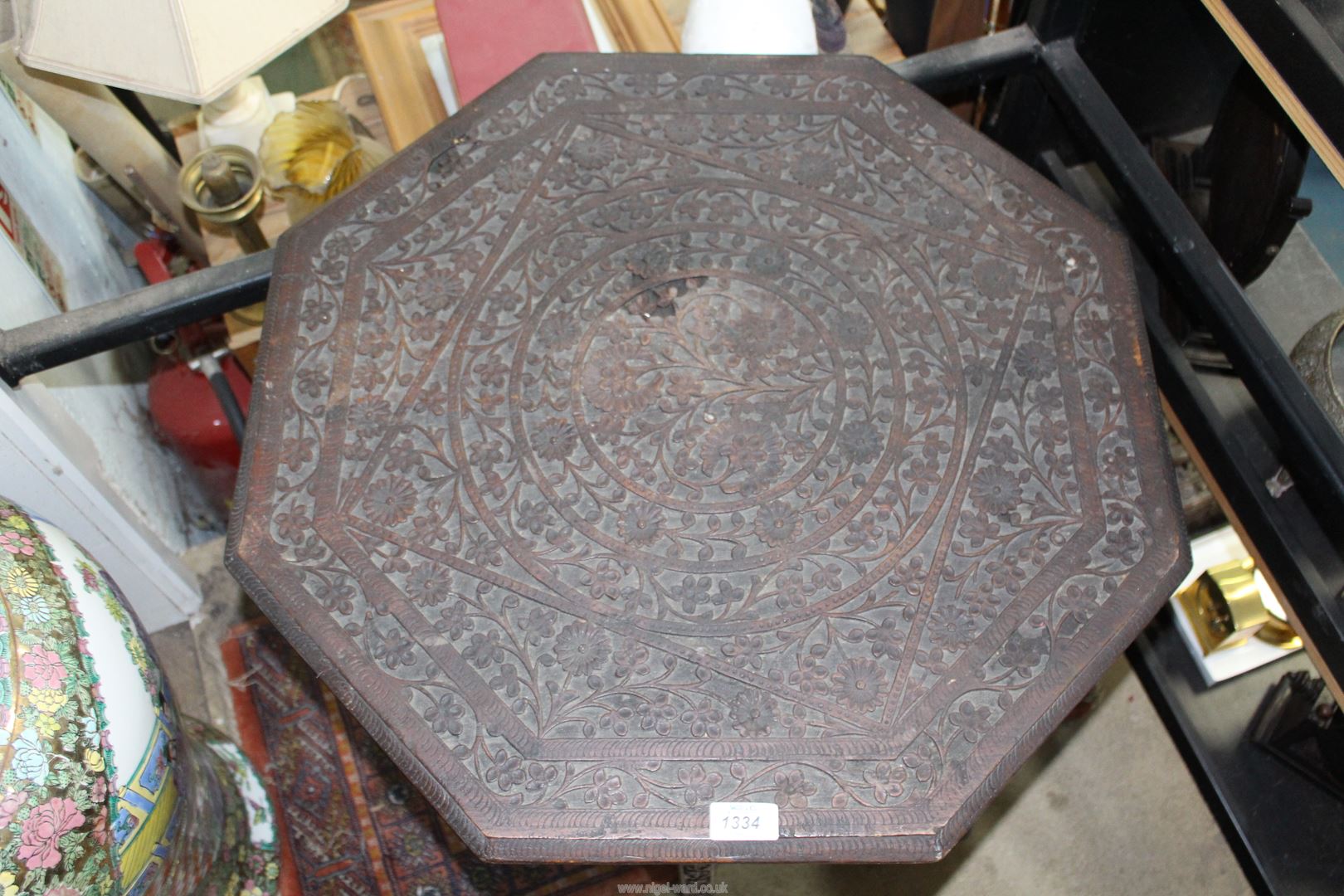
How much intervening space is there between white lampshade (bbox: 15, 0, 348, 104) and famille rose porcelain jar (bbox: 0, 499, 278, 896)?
1.79 feet

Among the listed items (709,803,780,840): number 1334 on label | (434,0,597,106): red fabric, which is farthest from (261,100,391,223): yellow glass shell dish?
(709,803,780,840): number 1334 on label

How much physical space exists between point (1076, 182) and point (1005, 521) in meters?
0.89

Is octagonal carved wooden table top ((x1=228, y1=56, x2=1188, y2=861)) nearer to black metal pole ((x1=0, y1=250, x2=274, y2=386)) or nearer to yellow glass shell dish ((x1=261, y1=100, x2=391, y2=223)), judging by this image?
black metal pole ((x1=0, y1=250, x2=274, y2=386))

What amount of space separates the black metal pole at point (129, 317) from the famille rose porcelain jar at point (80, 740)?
31cm

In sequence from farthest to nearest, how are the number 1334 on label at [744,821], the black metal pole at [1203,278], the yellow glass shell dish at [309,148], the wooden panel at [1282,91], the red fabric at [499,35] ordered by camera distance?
1. the yellow glass shell dish at [309,148]
2. the red fabric at [499,35]
3. the black metal pole at [1203,278]
4. the wooden panel at [1282,91]
5. the number 1334 on label at [744,821]

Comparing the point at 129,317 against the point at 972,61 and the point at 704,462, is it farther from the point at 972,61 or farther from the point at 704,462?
the point at 972,61

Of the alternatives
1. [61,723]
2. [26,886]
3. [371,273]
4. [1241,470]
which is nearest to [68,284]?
[371,273]

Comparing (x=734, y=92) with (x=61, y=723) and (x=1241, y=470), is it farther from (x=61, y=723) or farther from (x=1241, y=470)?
(x=61, y=723)

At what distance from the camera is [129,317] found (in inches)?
59.6

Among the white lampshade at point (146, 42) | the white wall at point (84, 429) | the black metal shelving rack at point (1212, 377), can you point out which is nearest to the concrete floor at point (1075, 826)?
the black metal shelving rack at point (1212, 377)

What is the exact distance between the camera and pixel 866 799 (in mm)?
1093

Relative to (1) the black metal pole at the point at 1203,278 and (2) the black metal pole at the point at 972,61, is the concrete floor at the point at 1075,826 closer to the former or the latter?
(1) the black metal pole at the point at 1203,278

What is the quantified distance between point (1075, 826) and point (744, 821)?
3.43 feet

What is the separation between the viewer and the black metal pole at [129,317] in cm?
149
